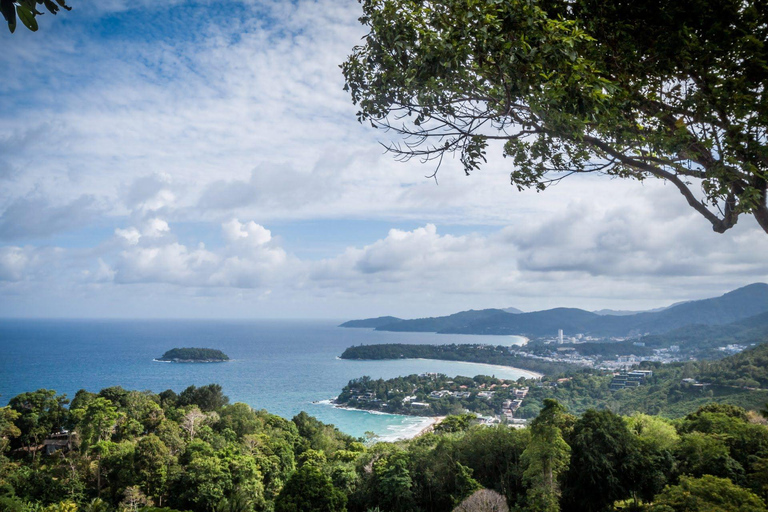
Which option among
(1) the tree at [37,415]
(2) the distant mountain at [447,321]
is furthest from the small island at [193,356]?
(2) the distant mountain at [447,321]

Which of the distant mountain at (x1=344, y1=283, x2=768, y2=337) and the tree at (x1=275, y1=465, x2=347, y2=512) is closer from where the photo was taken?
the tree at (x1=275, y1=465, x2=347, y2=512)

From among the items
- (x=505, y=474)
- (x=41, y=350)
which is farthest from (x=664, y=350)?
(x=41, y=350)

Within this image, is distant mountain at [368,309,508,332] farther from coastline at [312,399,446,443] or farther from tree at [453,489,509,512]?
tree at [453,489,509,512]

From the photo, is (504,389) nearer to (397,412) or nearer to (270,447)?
(397,412)

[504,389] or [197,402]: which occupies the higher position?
[197,402]

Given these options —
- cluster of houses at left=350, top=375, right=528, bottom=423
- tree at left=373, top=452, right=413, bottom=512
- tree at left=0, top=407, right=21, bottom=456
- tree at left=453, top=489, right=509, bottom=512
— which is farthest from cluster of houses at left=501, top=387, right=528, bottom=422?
tree at left=0, top=407, right=21, bottom=456

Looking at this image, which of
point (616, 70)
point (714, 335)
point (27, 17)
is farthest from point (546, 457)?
point (714, 335)

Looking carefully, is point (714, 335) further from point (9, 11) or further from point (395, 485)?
point (9, 11)

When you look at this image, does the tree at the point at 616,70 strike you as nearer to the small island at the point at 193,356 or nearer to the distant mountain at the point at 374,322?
the small island at the point at 193,356
